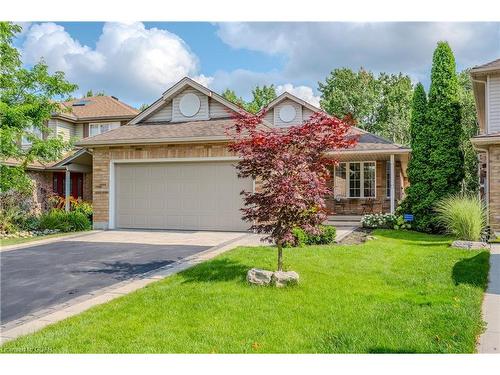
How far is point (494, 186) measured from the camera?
11.9m

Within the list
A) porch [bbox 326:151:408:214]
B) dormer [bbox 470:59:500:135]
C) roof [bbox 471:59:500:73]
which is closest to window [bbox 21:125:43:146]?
porch [bbox 326:151:408:214]

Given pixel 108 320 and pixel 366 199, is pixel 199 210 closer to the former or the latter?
pixel 366 199

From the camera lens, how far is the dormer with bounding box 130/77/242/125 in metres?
14.7

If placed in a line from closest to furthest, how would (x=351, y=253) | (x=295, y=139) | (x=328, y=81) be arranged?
(x=295, y=139) → (x=351, y=253) → (x=328, y=81)

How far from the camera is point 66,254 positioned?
9.14 metres

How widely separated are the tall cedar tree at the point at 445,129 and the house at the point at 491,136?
687 mm

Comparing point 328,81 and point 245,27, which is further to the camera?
point 328,81

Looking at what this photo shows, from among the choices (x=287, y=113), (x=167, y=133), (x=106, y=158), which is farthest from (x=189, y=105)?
(x=287, y=113)

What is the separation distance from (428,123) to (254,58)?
27.1 feet

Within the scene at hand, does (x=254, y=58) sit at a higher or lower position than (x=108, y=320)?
higher

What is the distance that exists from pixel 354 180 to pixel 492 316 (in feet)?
41.8

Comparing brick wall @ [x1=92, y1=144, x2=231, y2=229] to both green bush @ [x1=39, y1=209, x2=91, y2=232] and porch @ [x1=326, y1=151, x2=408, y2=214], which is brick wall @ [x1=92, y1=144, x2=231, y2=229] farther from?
porch @ [x1=326, y1=151, x2=408, y2=214]
